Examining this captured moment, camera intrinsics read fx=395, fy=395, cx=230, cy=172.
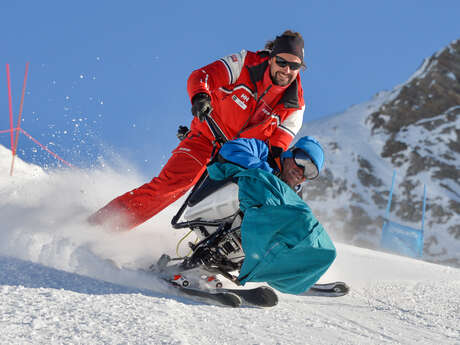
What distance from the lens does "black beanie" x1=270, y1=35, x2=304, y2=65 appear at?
295cm

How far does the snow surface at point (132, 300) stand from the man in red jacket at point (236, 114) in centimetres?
32

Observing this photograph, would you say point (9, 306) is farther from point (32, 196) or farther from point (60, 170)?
point (60, 170)

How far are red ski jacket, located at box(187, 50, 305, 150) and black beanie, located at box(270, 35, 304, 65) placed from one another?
170 mm

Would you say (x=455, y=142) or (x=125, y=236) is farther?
(x=455, y=142)

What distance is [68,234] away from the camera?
9.43 feet

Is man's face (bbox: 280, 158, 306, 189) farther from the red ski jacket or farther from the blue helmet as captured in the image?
the red ski jacket

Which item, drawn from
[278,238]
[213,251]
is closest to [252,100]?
[213,251]

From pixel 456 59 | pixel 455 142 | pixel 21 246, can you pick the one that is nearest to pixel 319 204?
pixel 455 142

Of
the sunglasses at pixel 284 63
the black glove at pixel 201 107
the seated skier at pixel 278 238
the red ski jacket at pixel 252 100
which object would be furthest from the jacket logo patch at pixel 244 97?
the seated skier at pixel 278 238

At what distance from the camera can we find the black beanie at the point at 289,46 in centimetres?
295

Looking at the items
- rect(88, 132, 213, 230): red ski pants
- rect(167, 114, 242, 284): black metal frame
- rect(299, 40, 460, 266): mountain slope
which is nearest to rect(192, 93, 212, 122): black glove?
rect(167, 114, 242, 284): black metal frame

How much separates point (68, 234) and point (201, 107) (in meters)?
1.35

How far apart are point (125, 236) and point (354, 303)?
1.84m

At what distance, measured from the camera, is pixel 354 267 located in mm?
4105
